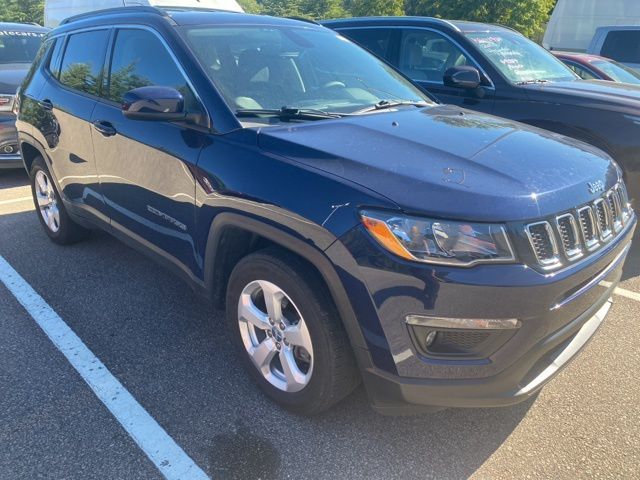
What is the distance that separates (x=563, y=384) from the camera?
2.75 m

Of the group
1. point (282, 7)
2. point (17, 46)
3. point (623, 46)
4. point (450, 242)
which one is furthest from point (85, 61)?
point (282, 7)

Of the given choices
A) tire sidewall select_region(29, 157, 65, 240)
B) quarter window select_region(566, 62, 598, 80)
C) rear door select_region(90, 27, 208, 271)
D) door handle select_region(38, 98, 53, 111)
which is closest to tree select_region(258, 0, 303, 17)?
quarter window select_region(566, 62, 598, 80)

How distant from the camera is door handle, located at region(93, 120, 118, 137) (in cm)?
328

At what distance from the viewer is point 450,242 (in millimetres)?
1903

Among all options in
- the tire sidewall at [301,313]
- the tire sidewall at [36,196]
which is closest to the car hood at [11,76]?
the tire sidewall at [36,196]

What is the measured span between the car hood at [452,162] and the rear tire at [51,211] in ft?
8.66

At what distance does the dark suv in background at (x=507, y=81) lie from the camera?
4367 millimetres

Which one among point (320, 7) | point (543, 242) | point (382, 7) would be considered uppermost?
point (543, 242)

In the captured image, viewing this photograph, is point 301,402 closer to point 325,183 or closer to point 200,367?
point 200,367

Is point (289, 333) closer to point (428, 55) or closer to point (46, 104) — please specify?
point (46, 104)

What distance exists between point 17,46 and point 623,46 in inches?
446

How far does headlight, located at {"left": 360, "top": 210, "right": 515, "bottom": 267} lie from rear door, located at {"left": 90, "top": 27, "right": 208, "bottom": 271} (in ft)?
3.95

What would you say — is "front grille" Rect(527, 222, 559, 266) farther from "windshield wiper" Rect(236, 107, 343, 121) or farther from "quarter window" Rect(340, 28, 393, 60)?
"quarter window" Rect(340, 28, 393, 60)

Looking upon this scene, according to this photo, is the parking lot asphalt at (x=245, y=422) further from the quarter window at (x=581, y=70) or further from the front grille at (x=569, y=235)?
the quarter window at (x=581, y=70)
